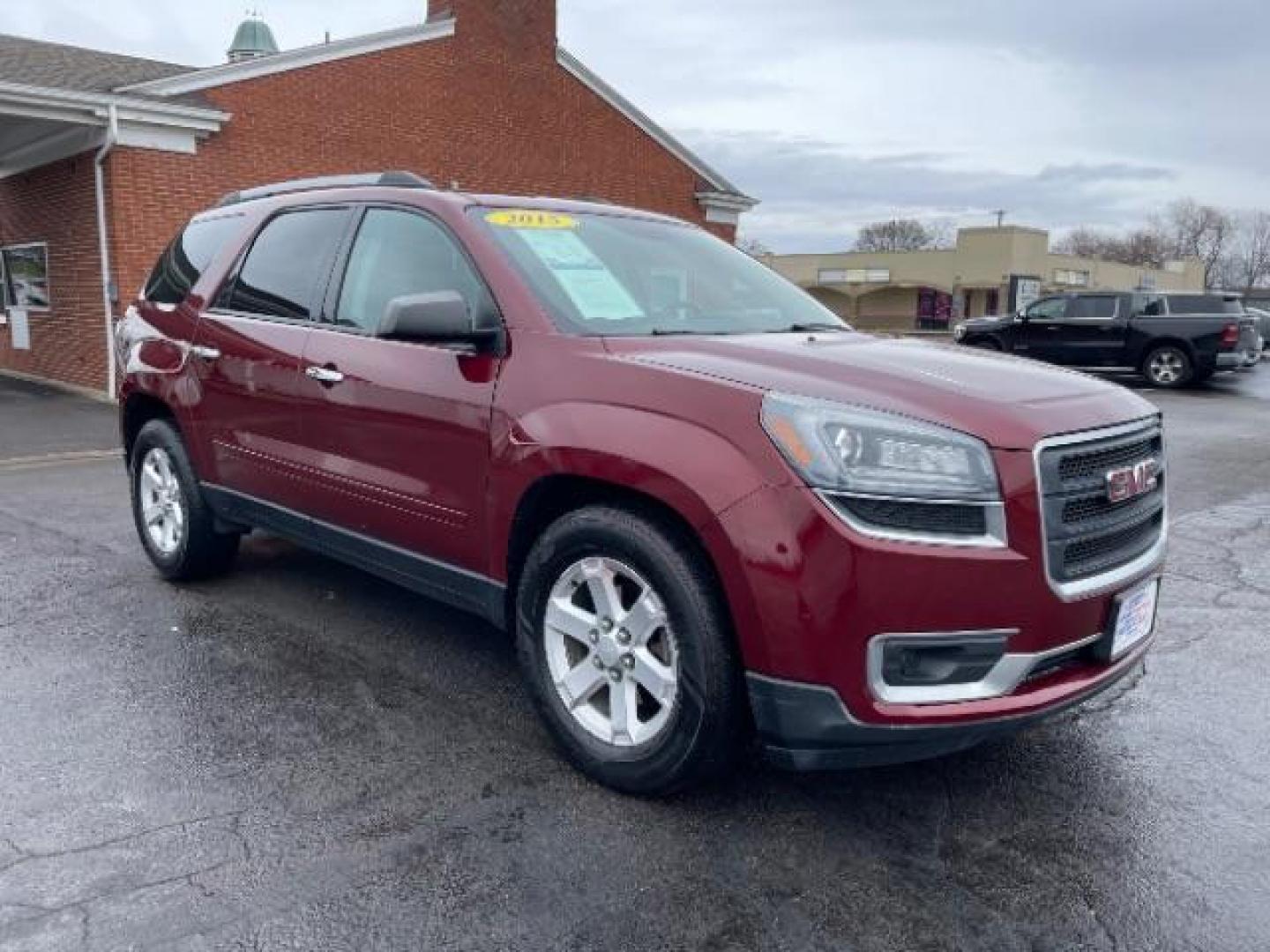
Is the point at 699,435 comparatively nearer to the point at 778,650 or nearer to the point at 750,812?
the point at 778,650

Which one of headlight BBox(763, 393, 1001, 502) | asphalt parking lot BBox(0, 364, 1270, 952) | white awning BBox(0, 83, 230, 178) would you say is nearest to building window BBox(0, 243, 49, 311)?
white awning BBox(0, 83, 230, 178)

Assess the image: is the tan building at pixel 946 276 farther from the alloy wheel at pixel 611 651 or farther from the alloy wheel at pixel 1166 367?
the alloy wheel at pixel 611 651

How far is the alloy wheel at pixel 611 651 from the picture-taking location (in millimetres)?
2988

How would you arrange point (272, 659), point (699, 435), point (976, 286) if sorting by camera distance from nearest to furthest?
point (699, 435) < point (272, 659) < point (976, 286)

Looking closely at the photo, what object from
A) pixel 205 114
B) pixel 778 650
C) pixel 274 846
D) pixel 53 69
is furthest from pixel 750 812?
pixel 53 69

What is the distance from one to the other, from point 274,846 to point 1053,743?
2.56 metres

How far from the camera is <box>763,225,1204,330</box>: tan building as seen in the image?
51500 millimetres

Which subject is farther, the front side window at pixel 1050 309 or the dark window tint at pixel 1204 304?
the front side window at pixel 1050 309

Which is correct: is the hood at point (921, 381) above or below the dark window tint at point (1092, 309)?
below

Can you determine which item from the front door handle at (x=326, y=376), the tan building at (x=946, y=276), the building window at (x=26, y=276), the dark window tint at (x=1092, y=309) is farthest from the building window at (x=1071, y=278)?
the front door handle at (x=326, y=376)

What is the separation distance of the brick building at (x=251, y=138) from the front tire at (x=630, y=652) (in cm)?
1106

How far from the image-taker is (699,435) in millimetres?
2822

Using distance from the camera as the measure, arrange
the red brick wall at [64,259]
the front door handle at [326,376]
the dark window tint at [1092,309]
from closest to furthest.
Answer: the front door handle at [326,376], the red brick wall at [64,259], the dark window tint at [1092,309]

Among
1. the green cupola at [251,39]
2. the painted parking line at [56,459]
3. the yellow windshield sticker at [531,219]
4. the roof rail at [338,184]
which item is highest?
the green cupola at [251,39]
